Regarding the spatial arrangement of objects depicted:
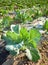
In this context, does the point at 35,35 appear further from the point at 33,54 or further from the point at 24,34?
the point at 33,54

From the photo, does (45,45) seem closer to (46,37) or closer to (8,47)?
(46,37)

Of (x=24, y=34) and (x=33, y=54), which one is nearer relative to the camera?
(x=33, y=54)

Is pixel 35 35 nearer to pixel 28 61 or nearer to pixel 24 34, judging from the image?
pixel 24 34

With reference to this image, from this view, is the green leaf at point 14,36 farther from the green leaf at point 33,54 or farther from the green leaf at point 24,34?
the green leaf at point 33,54

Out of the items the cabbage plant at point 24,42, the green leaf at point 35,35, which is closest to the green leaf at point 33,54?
the cabbage plant at point 24,42

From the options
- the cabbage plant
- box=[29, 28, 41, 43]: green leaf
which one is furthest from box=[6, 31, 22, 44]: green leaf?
box=[29, 28, 41, 43]: green leaf

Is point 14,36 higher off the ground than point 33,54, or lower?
higher

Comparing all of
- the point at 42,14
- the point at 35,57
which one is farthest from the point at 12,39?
the point at 42,14

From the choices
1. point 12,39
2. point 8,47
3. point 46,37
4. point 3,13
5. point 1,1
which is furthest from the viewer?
point 1,1

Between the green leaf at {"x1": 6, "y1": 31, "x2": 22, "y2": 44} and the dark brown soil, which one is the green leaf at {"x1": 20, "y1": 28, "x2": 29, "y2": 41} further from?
the dark brown soil

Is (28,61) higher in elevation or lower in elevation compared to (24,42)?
lower

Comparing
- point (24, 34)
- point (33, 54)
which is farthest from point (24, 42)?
point (33, 54)
